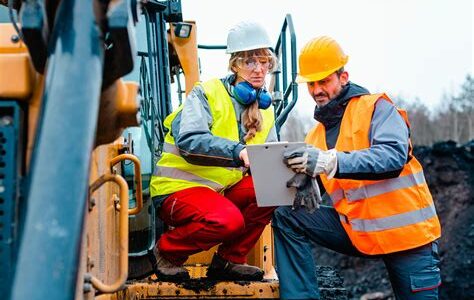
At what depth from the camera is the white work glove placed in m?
3.47

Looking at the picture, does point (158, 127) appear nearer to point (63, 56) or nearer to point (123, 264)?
point (123, 264)

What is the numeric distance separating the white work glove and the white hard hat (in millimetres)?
913

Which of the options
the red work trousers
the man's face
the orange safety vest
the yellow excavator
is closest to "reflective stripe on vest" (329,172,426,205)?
the orange safety vest

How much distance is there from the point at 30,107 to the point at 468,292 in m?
12.6

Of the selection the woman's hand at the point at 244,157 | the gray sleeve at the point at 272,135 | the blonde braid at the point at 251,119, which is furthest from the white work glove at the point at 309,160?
the gray sleeve at the point at 272,135

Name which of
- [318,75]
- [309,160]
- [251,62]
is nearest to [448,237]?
[318,75]

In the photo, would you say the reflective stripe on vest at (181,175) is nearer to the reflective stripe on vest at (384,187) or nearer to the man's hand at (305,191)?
the man's hand at (305,191)

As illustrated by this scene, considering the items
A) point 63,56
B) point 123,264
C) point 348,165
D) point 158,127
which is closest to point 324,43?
point 348,165

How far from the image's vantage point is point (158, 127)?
4.77 meters

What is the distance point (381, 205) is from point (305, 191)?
0.53 m

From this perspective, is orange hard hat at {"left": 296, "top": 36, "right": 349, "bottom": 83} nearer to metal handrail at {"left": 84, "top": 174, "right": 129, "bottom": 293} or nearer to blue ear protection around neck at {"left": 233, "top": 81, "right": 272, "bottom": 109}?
blue ear protection around neck at {"left": 233, "top": 81, "right": 272, "bottom": 109}

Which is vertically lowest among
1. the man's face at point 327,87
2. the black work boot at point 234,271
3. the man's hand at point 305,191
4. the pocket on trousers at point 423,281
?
the pocket on trousers at point 423,281

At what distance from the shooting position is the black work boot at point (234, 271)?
4.03 m

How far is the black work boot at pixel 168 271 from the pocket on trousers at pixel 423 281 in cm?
124
